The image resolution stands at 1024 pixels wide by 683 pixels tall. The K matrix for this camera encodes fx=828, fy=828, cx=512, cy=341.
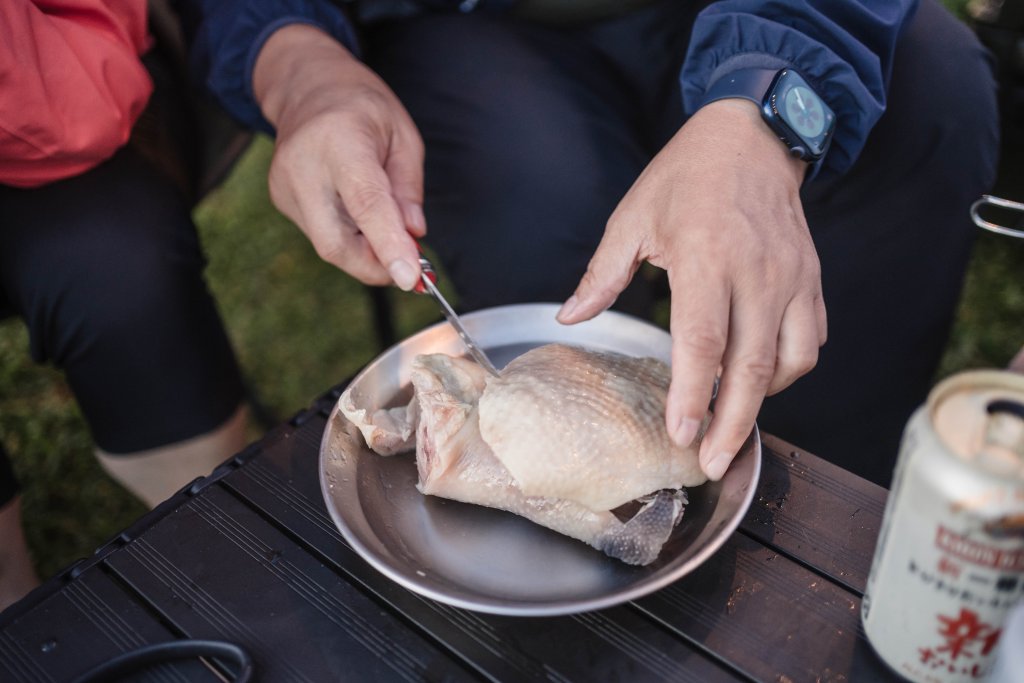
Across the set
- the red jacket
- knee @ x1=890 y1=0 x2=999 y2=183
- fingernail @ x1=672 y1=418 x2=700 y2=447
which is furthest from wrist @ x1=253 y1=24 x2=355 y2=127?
knee @ x1=890 y1=0 x2=999 y2=183

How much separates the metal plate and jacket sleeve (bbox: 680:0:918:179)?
1.79 ft

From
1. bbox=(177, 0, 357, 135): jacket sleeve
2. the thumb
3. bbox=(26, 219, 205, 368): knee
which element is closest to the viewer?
the thumb

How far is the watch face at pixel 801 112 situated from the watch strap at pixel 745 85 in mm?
19

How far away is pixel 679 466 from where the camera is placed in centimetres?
90

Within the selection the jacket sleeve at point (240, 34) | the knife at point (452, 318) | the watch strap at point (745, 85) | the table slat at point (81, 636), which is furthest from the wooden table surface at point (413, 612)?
the jacket sleeve at point (240, 34)

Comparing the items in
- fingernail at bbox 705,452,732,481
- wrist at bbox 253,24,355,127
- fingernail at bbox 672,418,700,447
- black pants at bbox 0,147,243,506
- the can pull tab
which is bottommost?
black pants at bbox 0,147,243,506

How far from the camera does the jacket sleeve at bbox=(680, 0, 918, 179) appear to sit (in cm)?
116

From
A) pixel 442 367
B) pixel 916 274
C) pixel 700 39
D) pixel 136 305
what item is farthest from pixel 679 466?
pixel 136 305

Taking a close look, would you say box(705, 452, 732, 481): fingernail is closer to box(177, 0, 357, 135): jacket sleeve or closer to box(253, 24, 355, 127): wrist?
box(253, 24, 355, 127): wrist

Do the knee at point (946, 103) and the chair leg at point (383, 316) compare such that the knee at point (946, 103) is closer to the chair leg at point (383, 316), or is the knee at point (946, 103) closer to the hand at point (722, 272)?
the hand at point (722, 272)

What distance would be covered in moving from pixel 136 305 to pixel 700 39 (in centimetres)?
97

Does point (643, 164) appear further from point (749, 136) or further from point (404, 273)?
point (404, 273)

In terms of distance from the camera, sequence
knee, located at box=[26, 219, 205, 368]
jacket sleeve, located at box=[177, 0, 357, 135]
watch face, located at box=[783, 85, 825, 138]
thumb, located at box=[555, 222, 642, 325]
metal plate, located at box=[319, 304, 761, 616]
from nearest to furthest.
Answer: metal plate, located at box=[319, 304, 761, 616], thumb, located at box=[555, 222, 642, 325], watch face, located at box=[783, 85, 825, 138], knee, located at box=[26, 219, 205, 368], jacket sleeve, located at box=[177, 0, 357, 135]

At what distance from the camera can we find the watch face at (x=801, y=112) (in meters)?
1.09
